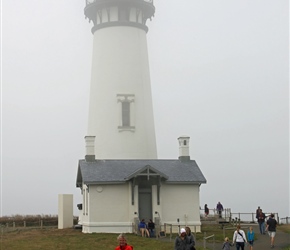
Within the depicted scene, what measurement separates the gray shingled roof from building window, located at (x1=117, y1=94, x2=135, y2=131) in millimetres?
2939

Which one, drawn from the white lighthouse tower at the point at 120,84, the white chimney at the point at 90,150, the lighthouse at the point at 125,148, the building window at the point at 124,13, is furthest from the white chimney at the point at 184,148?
the building window at the point at 124,13

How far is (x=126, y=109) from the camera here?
119 ft

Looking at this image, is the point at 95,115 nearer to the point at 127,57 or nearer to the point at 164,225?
the point at 127,57

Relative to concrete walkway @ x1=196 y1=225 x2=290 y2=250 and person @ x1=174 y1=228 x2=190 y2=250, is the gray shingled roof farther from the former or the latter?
person @ x1=174 y1=228 x2=190 y2=250

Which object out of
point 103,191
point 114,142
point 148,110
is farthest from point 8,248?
point 148,110

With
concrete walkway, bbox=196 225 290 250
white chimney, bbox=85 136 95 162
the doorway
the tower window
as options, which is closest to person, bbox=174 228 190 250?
concrete walkway, bbox=196 225 290 250

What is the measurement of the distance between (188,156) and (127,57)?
7186 mm

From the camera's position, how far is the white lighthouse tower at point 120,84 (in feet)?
117

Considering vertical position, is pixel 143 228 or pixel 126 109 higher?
pixel 126 109

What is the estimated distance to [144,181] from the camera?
105 feet

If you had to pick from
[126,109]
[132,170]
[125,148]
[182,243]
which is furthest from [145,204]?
[182,243]

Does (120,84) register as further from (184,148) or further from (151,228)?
(151,228)

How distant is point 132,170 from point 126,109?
4.89 m

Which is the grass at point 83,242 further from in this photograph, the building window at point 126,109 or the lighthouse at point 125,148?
the building window at point 126,109
